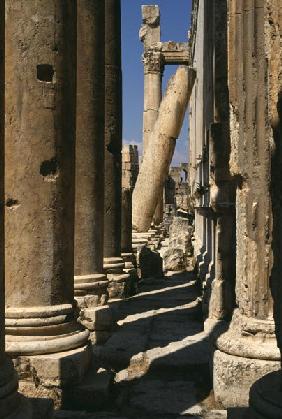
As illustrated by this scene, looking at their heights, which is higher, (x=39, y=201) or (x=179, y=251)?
(x=39, y=201)

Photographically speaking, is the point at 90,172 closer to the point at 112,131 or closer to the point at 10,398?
the point at 112,131

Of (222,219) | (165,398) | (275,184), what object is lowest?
(165,398)

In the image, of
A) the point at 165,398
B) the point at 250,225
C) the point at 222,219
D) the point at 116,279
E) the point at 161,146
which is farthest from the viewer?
the point at 161,146

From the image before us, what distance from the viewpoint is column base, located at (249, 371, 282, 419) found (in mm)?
3088

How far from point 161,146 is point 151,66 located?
511 inches

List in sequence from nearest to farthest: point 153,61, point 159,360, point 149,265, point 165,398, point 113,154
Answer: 1. point 165,398
2. point 159,360
3. point 113,154
4. point 149,265
5. point 153,61

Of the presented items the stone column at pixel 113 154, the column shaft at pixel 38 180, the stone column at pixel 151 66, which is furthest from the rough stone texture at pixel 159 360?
the stone column at pixel 151 66

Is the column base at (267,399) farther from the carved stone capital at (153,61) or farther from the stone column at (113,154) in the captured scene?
the carved stone capital at (153,61)

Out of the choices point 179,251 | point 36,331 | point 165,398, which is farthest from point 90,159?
point 179,251

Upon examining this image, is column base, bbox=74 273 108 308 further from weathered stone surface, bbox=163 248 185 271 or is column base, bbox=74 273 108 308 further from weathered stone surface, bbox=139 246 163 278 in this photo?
weathered stone surface, bbox=163 248 185 271

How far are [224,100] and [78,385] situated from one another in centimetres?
403

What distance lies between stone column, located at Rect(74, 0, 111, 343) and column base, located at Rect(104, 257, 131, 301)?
2060 millimetres

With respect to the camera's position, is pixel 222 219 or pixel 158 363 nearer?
pixel 158 363

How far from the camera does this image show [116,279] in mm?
10180
